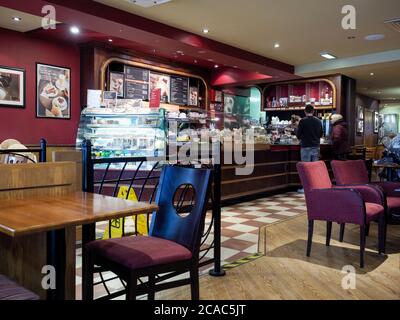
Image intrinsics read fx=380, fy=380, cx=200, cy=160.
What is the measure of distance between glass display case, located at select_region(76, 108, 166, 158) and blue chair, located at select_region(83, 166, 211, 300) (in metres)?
2.99

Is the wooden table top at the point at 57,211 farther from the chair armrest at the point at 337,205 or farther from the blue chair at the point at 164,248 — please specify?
the chair armrest at the point at 337,205

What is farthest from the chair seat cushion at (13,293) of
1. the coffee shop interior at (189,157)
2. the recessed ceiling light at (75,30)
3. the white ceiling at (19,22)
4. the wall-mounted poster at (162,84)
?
the wall-mounted poster at (162,84)

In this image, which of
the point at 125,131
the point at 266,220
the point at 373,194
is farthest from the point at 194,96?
the point at 373,194

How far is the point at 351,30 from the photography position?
6164 mm

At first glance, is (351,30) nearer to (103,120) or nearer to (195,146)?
(195,146)

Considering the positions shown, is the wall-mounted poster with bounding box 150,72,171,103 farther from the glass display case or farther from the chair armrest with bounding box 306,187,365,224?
the chair armrest with bounding box 306,187,365,224

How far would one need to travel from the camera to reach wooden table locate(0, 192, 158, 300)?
137 cm

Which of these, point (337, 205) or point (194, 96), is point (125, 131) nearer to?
point (337, 205)

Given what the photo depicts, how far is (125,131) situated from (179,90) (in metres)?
3.84

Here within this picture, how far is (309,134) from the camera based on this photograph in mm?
7480

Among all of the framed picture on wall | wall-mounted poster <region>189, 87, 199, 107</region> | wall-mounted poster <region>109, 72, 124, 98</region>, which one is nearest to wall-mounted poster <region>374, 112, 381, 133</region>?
the framed picture on wall

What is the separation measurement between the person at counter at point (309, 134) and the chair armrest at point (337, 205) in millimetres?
4083

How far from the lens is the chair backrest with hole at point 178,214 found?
6.64 ft

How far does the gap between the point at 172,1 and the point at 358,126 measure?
9062mm
